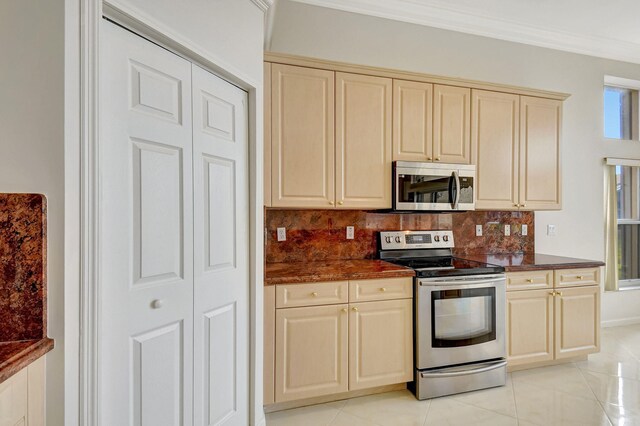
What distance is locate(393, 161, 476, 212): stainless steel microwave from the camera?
2709 mm

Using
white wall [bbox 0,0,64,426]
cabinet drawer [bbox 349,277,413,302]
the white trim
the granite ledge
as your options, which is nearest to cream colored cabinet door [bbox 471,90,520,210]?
cabinet drawer [bbox 349,277,413,302]

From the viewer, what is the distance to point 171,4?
144cm

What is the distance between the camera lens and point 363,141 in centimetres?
265

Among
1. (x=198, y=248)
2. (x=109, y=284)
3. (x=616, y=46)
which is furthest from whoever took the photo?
(x=616, y=46)

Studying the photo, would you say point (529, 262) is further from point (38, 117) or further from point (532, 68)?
point (38, 117)

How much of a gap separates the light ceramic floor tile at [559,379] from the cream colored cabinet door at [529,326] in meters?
0.13

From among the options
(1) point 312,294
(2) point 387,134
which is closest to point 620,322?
(2) point 387,134

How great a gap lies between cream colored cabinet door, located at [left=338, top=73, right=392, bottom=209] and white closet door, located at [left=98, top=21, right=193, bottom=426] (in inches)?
49.9

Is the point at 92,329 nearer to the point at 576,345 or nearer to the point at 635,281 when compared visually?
the point at 576,345

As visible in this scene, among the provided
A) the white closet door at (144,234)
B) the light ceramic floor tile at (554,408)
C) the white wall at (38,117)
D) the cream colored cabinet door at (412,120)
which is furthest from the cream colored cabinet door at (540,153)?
the white wall at (38,117)

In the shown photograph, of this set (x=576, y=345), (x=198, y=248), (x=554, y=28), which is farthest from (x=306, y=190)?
(x=554, y=28)

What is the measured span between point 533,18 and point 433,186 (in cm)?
216

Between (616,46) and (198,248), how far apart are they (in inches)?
193

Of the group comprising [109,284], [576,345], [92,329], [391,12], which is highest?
[391,12]
